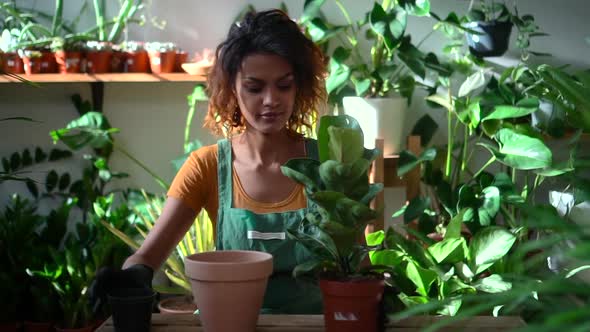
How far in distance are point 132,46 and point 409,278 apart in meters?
1.78

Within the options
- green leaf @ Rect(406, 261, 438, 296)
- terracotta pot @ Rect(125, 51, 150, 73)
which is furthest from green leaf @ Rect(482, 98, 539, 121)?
terracotta pot @ Rect(125, 51, 150, 73)

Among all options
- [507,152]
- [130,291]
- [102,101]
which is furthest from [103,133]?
[130,291]

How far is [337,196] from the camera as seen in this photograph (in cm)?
133

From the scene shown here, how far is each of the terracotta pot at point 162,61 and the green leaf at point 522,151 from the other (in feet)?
4.51

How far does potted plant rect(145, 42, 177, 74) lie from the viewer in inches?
143

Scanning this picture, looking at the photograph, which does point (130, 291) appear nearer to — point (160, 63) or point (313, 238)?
point (313, 238)

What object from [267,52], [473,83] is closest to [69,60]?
[473,83]

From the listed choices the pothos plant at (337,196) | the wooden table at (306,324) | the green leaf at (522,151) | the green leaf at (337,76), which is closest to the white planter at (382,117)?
the green leaf at (337,76)

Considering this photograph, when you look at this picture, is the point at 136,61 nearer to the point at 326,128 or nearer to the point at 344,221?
the point at 326,128

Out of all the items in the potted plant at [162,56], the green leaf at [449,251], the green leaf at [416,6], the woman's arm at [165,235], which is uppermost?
the green leaf at [416,6]

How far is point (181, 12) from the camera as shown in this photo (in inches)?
150

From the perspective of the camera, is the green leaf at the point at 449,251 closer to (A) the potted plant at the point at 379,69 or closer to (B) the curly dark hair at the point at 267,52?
(B) the curly dark hair at the point at 267,52

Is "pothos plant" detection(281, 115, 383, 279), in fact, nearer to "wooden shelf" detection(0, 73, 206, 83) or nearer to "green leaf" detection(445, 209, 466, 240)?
"green leaf" detection(445, 209, 466, 240)

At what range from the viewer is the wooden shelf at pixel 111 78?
3.60 m
